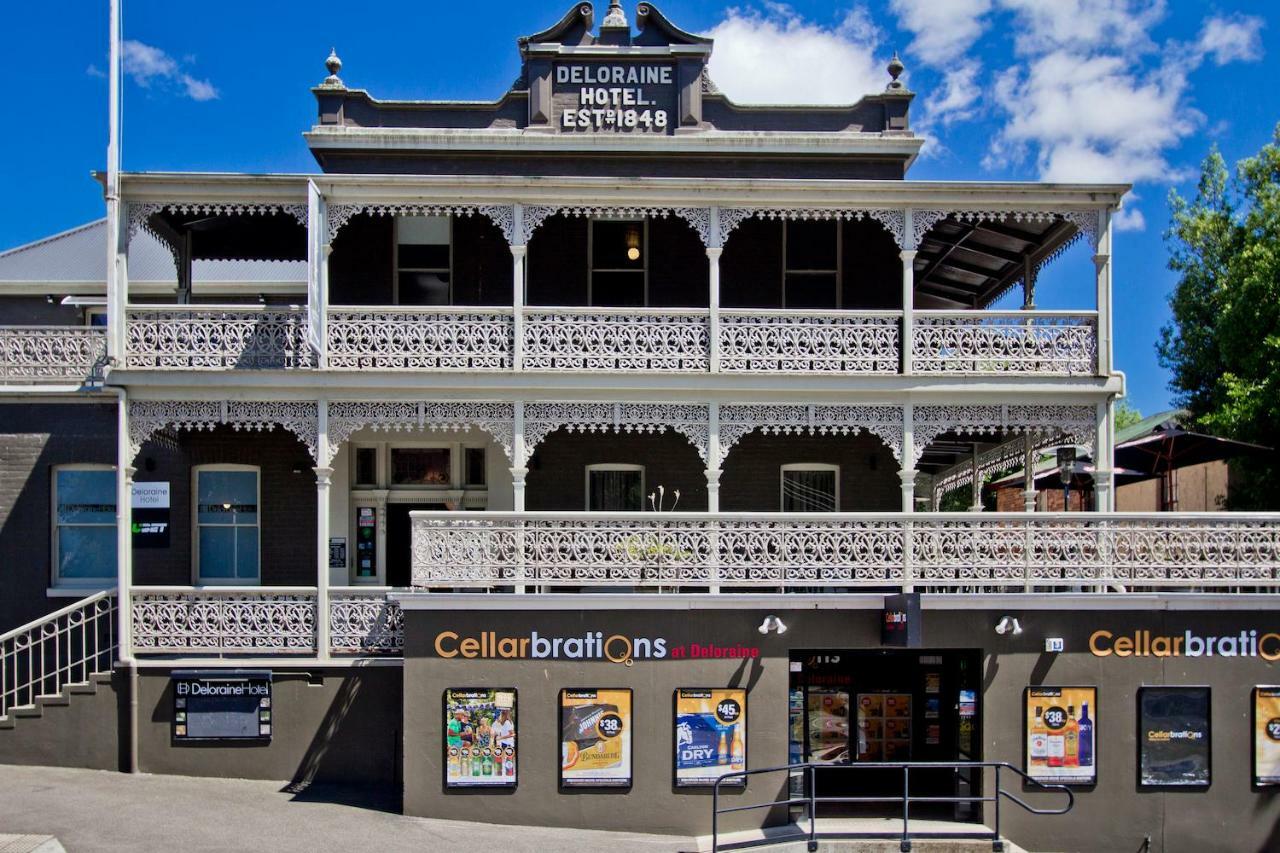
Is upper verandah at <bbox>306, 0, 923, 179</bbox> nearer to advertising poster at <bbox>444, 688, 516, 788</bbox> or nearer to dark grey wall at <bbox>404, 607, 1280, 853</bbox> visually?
dark grey wall at <bbox>404, 607, 1280, 853</bbox>

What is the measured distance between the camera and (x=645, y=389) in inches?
590

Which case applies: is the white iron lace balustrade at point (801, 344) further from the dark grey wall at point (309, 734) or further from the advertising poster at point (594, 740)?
the dark grey wall at point (309, 734)

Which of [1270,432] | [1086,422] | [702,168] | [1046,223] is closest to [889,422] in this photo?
[1086,422]

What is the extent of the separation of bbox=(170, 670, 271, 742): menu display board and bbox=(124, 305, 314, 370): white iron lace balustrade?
13.7 ft

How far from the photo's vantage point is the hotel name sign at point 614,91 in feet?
59.0

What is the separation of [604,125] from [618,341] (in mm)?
4782

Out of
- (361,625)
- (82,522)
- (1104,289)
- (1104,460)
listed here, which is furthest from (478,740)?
(1104,289)

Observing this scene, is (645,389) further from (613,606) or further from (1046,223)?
(1046,223)

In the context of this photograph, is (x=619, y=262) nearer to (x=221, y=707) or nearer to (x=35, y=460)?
(x=221, y=707)

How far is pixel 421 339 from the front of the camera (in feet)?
49.1

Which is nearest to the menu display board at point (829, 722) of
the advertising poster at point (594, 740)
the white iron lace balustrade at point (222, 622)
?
the advertising poster at point (594, 740)

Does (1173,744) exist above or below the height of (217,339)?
below

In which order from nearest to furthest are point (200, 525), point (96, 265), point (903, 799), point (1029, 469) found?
1. point (903, 799)
2. point (200, 525)
3. point (1029, 469)
4. point (96, 265)

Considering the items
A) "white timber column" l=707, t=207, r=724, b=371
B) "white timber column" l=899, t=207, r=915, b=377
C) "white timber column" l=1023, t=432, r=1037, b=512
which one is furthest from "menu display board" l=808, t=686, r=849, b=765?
"white timber column" l=1023, t=432, r=1037, b=512
